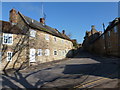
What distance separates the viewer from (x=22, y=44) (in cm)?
1591

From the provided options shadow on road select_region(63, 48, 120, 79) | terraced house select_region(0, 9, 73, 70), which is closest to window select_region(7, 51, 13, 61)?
terraced house select_region(0, 9, 73, 70)

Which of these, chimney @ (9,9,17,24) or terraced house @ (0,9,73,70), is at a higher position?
chimney @ (9,9,17,24)

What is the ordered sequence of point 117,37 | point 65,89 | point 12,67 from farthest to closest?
point 117,37 < point 12,67 < point 65,89

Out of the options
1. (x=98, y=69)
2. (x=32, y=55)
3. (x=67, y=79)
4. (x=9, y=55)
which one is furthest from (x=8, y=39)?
(x=98, y=69)

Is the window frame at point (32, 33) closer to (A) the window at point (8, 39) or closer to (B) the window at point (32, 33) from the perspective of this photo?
(B) the window at point (32, 33)

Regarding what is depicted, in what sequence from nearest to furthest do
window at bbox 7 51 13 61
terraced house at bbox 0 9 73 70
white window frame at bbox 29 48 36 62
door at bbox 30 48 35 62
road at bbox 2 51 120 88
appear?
road at bbox 2 51 120 88 < window at bbox 7 51 13 61 < terraced house at bbox 0 9 73 70 < white window frame at bbox 29 48 36 62 < door at bbox 30 48 35 62

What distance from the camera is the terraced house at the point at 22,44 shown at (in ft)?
47.3

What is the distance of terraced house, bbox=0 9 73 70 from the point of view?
47.3 feet

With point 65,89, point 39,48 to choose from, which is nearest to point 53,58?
point 39,48

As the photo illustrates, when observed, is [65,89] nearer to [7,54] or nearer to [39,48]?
[7,54]

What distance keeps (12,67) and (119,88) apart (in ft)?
46.9

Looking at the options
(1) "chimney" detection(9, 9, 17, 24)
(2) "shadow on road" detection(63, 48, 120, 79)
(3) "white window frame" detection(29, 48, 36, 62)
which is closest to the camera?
(2) "shadow on road" detection(63, 48, 120, 79)

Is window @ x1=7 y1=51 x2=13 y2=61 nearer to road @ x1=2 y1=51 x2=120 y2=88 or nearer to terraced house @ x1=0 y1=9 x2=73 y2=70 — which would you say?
terraced house @ x1=0 y1=9 x2=73 y2=70

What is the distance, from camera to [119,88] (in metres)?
5.57
